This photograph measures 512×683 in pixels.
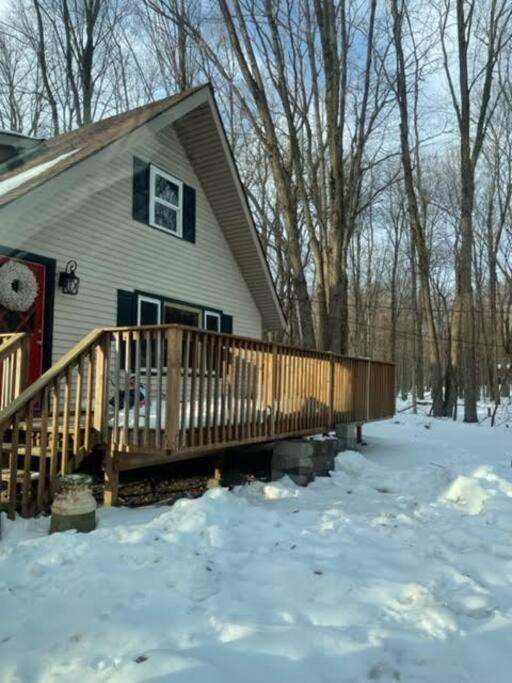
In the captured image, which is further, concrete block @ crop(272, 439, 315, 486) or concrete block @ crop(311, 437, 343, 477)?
concrete block @ crop(311, 437, 343, 477)

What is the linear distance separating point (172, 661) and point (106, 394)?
295cm

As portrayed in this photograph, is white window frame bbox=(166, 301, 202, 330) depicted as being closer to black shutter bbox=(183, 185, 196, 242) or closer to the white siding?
the white siding

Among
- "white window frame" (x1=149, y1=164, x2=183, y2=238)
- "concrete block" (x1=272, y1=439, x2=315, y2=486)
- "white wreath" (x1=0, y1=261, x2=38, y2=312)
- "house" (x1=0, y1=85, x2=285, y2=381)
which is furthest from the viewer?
"white window frame" (x1=149, y1=164, x2=183, y2=238)

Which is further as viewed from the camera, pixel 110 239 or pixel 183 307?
pixel 183 307

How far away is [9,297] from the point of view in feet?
22.6

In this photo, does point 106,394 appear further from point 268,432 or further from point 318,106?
point 318,106

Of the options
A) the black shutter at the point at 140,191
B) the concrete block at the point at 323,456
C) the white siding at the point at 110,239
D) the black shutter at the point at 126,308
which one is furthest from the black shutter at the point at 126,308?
the concrete block at the point at 323,456

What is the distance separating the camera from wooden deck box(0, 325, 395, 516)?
15.1 feet

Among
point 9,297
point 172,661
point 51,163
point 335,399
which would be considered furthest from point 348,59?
point 172,661

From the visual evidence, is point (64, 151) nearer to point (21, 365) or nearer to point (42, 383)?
point (21, 365)

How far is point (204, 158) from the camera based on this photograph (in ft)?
33.7

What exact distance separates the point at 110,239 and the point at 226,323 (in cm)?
341

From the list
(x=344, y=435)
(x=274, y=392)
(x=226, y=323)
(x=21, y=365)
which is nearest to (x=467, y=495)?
(x=274, y=392)

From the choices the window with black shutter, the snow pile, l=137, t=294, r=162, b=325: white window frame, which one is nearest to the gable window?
l=137, t=294, r=162, b=325: white window frame
